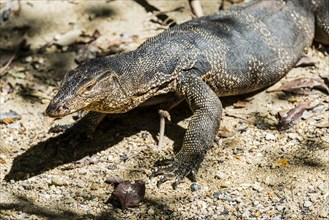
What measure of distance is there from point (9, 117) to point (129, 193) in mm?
2319

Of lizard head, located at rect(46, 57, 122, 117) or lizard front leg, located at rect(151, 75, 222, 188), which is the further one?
lizard front leg, located at rect(151, 75, 222, 188)

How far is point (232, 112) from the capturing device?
727cm

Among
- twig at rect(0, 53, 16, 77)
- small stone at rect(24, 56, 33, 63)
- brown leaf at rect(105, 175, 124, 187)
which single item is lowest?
twig at rect(0, 53, 16, 77)

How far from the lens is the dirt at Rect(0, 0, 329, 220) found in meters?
5.80

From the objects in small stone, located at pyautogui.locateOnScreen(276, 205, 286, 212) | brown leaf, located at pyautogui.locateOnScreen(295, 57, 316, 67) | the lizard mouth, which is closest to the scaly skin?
the lizard mouth

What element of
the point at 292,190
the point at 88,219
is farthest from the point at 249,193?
the point at 88,219

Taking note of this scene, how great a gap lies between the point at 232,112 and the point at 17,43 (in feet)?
11.1

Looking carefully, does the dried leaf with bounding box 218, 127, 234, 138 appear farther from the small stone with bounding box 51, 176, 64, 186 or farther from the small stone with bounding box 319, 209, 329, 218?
the small stone with bounding box 51, 176, 64, 186

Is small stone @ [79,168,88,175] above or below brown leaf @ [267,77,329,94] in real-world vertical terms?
below

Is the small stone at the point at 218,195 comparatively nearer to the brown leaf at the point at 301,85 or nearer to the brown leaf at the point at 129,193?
the brown leaf at the point at 129,193

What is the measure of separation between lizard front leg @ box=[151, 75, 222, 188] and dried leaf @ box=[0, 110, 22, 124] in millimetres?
2058

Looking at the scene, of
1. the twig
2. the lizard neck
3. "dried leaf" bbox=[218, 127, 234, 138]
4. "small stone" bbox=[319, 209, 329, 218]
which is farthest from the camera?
the twig

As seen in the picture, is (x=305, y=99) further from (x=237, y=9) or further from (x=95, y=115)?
(x=95, y=115)

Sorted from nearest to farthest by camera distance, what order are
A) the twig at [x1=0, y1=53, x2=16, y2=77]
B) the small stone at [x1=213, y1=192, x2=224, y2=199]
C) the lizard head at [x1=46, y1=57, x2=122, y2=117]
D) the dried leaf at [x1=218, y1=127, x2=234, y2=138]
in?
the small stone at [x1=213, y1=192, x2=224, y2=199], the lizard head at [x1=46, y1=57, x2=122, y2=117], the dried leaf at [x1=218, y1=127, x2=234, y2=138], the twig at [x1=0, y1=53, x2=16, y2=77]
